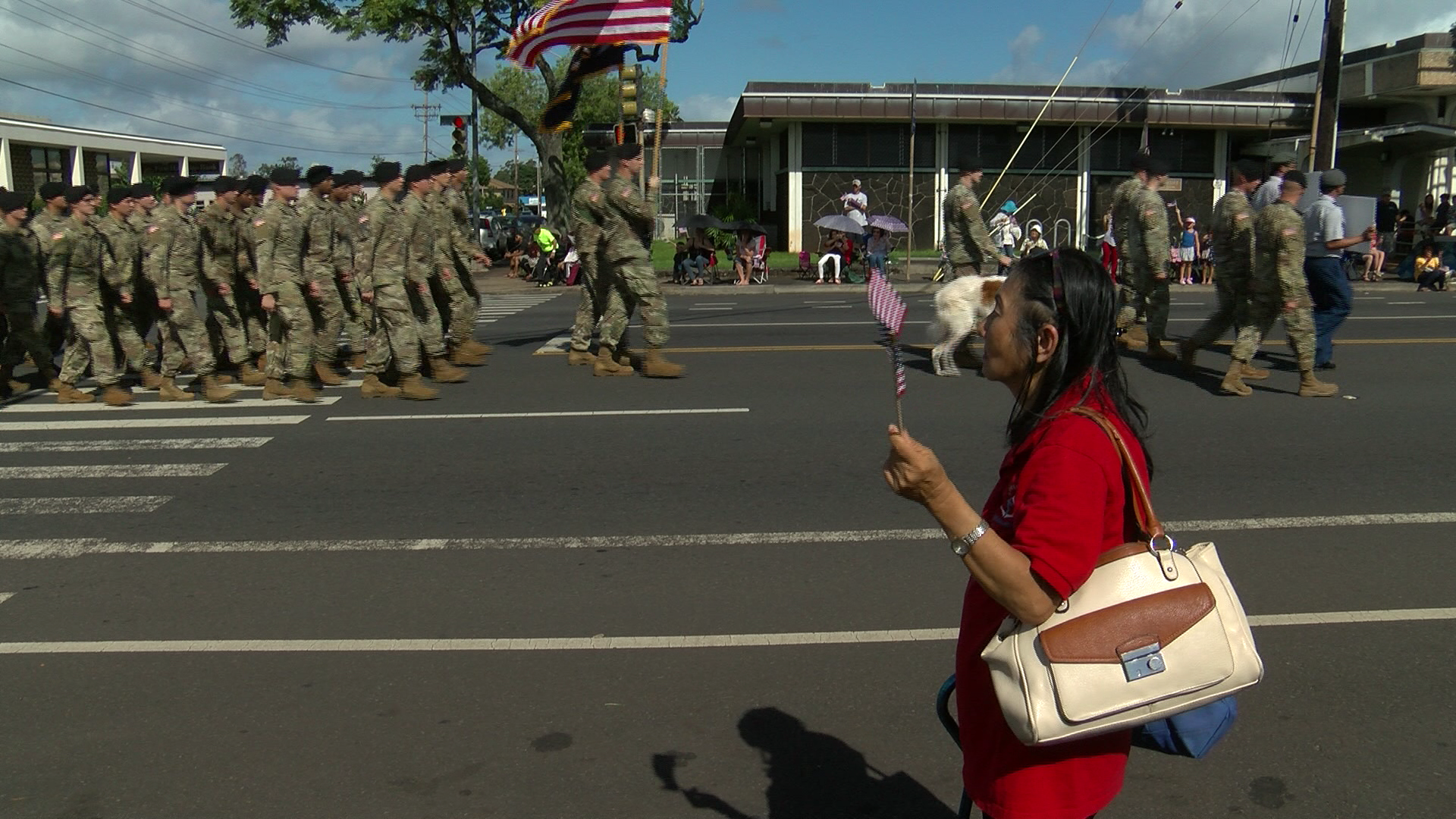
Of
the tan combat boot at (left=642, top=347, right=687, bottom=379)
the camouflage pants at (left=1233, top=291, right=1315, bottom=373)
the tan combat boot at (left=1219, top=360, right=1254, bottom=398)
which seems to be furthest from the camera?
the tan combat boot at (left=642, top=347, right=687, bottom=379)

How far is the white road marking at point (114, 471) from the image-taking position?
8.31 meters

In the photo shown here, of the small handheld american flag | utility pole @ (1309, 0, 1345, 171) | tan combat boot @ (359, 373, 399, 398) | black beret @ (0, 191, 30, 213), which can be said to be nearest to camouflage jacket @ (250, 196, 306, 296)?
tan combat boot @ (359, 373, 399, 398)

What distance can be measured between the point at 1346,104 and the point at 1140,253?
2320 centimetres

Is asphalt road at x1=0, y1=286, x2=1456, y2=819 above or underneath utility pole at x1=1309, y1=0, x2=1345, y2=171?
underneath

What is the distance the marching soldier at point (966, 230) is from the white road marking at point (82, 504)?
7921mm

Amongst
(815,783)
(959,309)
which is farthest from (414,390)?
(815,783)

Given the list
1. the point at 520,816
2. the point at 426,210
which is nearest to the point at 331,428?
the point at 426,210

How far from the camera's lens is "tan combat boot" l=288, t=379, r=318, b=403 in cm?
1107

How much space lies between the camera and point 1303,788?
3.85 metres

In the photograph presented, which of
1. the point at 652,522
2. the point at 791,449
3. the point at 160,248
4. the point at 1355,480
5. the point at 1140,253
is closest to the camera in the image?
the point at 652,522

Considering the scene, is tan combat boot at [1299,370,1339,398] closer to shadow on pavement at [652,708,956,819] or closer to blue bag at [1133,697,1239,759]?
shadow on pavement at [652,708,956,819]

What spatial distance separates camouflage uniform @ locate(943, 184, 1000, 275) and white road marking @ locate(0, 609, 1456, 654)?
24.5 ft

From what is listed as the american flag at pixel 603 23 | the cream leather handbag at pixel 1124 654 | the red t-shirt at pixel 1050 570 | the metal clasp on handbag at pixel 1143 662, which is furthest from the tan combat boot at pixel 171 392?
the metal clasp on handbag at pixel 1143 662

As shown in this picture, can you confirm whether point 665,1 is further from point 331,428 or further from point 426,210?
point 331,428
